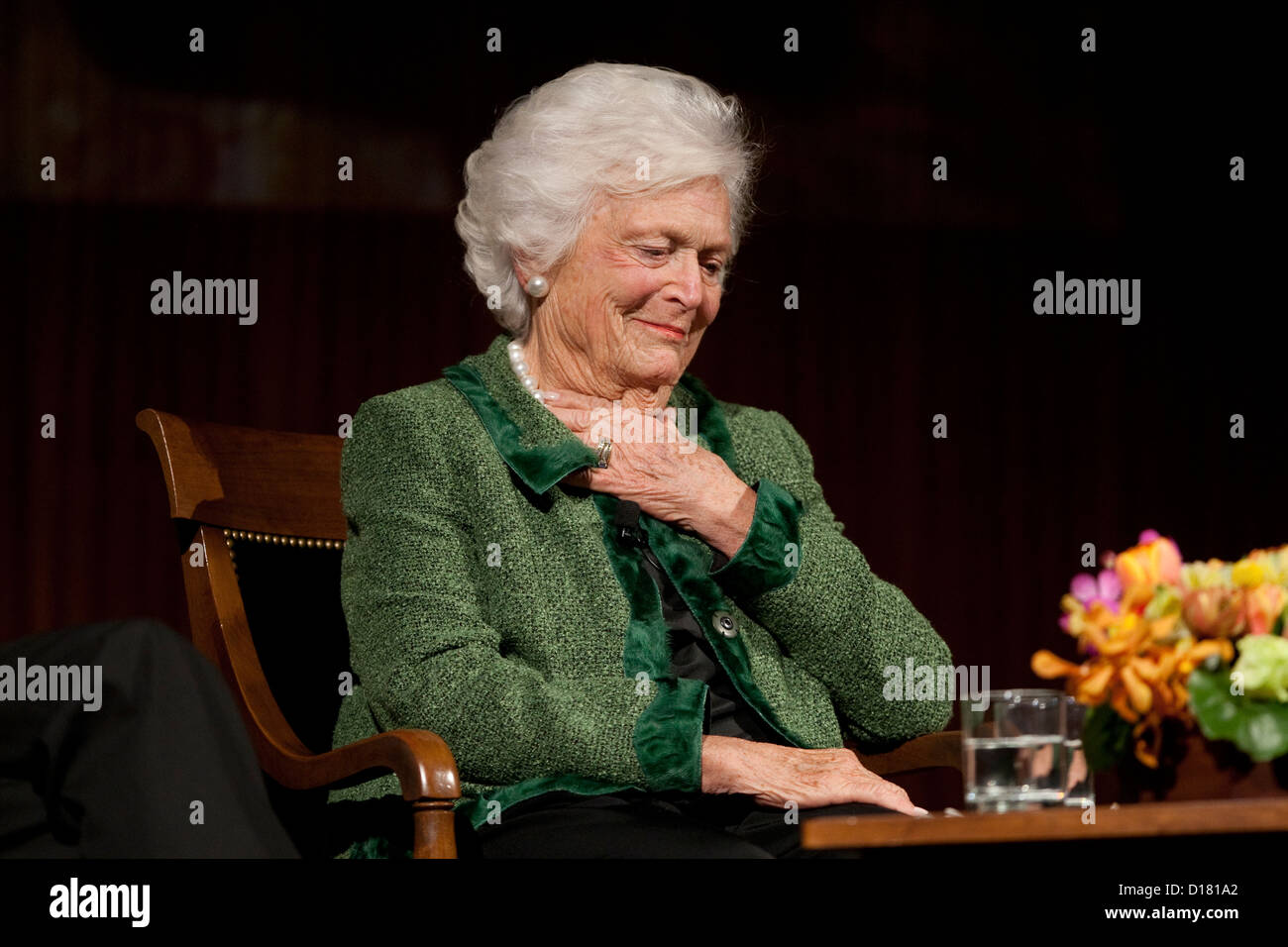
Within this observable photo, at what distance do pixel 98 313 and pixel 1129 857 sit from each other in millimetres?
2332

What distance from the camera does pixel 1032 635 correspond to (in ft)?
11.1

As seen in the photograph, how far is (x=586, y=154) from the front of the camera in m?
1.99

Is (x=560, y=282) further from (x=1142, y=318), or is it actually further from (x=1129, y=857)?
(x=1142, y=318)

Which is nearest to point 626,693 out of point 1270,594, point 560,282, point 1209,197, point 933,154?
point 560,282

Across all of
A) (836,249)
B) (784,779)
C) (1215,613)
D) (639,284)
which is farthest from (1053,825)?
(836,249)

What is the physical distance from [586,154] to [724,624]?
0.63 meters


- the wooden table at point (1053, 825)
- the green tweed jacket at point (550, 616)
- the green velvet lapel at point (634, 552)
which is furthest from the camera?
the green velvet lapel at point (634, 552)

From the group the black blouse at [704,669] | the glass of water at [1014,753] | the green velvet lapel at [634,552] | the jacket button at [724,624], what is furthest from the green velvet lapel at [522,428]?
the glass of water at [1014,753]

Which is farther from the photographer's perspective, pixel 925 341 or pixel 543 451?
pixel 925 341

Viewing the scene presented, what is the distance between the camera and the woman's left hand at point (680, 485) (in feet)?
6.29

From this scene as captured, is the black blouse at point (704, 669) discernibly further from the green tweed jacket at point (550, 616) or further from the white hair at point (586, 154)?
the white hair at point (586, 154)

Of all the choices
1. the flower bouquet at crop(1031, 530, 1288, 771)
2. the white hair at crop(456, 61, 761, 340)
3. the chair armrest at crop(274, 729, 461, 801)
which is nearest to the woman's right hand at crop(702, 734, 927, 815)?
the chair armrest at crop(274, 729, 461, 801)
